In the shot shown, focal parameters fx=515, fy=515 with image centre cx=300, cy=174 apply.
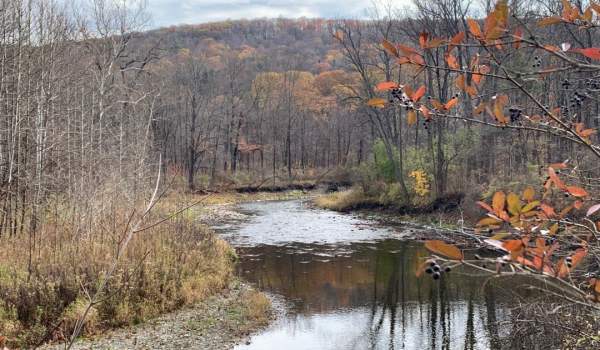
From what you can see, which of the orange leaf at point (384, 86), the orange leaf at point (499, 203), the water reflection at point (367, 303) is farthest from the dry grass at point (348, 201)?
the orange leaf at point (499, 203)

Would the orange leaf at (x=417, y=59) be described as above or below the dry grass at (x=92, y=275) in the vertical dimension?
above

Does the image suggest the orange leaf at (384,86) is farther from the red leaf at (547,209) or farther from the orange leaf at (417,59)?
the red leaf at (547,209)

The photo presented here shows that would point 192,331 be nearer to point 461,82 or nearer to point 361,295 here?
point 361,295

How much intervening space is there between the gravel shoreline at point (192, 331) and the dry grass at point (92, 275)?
0.28 metres

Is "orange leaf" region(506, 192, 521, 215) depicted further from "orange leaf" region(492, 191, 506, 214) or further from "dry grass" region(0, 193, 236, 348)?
"dry grass" region(0, 193, 236, 348)

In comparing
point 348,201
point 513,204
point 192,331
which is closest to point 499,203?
point 513,204

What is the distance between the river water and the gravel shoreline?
360mm

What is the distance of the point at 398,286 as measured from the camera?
1295 cm

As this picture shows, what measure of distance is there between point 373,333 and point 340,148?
5013cm

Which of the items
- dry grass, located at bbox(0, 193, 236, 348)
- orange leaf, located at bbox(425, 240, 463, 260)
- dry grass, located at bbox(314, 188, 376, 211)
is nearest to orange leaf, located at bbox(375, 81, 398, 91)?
orange leaf, located at bbox(425, 240, 463, 260)

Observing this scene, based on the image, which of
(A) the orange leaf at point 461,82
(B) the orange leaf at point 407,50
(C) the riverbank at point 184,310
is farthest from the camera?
(C) the riverbank at point 184,310

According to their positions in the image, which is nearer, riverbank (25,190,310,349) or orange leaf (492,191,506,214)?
orange leaf (492,191,506,214)

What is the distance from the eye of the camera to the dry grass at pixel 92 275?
8.68 metres

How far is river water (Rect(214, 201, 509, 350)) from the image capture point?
925 centimetres
